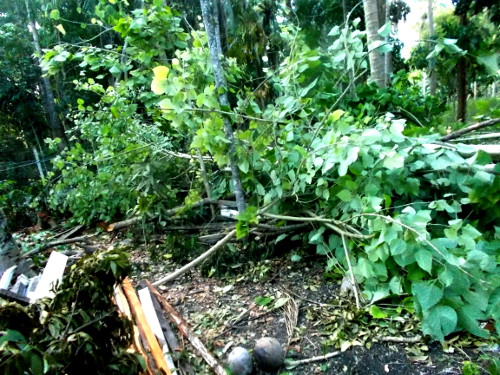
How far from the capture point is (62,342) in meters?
0.89

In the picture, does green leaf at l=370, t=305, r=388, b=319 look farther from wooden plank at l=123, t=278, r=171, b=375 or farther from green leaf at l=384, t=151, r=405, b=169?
wooden plank at l=123, t=278, r=171, b=375

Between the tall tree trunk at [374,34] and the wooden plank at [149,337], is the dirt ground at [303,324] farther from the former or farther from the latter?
the tall tree trunk at [374,34]

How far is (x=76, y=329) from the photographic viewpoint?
954 millimetres

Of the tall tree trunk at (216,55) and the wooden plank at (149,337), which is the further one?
the tall tree trunk at (216,55)

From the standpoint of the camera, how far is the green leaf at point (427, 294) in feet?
5.61

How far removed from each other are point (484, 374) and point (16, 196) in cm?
861

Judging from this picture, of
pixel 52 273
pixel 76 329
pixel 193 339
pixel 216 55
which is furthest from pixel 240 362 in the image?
pixel 216 55

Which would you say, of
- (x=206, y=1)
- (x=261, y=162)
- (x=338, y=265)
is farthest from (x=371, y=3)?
(x=338, y=265)

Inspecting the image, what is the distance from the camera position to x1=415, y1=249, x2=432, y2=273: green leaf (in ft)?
5.61

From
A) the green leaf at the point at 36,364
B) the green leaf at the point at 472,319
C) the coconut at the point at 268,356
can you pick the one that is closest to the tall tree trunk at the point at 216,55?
the coconut at the point at 268,356

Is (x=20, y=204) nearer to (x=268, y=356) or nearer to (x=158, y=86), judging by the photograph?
(x=158, y=86)

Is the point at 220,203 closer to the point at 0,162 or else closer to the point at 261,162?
the point at 261,162

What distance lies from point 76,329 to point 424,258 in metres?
1.64

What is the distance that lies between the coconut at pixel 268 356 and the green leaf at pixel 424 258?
0.95 metres
